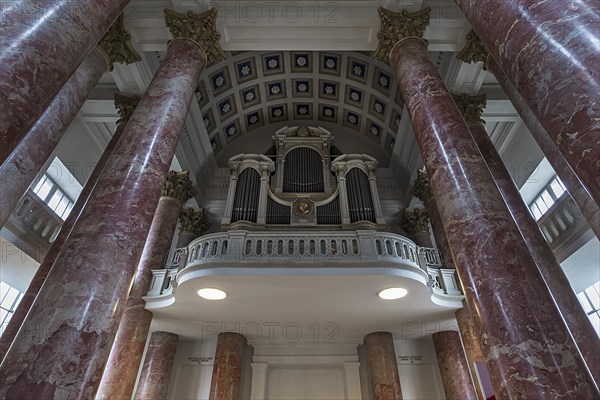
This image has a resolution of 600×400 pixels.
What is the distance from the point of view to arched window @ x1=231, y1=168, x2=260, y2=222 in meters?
9.19

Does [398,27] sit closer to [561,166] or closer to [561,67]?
[561,166]

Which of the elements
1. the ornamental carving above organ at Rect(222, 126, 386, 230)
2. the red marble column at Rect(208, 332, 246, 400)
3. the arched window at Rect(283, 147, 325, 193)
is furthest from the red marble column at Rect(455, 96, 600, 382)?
the red marble column at Rect(208, 332, 246, 400)

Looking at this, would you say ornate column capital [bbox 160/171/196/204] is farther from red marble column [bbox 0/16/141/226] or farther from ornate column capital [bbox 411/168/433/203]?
ornate column capital [bbox 411/168/433/203]

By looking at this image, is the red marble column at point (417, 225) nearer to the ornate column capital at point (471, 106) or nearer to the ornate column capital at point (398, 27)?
the ornate column capital at point (471, 106)

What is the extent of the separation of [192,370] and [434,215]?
7727mm

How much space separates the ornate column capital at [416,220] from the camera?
34.7 ft

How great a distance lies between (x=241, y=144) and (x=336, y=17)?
24.0 ft

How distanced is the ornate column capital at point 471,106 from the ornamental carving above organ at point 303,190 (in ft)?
10.4

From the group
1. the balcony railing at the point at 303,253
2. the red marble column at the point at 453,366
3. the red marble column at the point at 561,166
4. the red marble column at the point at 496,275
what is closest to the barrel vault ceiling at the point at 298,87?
the red marble column at the point at 561,166

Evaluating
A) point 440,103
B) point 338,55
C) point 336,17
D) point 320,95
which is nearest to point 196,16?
point 336,17

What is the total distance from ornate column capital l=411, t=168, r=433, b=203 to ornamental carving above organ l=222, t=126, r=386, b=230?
124cm

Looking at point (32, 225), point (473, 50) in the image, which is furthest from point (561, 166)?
point (32, 225)

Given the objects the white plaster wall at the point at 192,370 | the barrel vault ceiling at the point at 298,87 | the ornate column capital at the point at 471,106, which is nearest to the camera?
the barrel vault ceiling at the point at 298,87

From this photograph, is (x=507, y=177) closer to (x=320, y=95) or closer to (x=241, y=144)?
(x=320, y=95)
